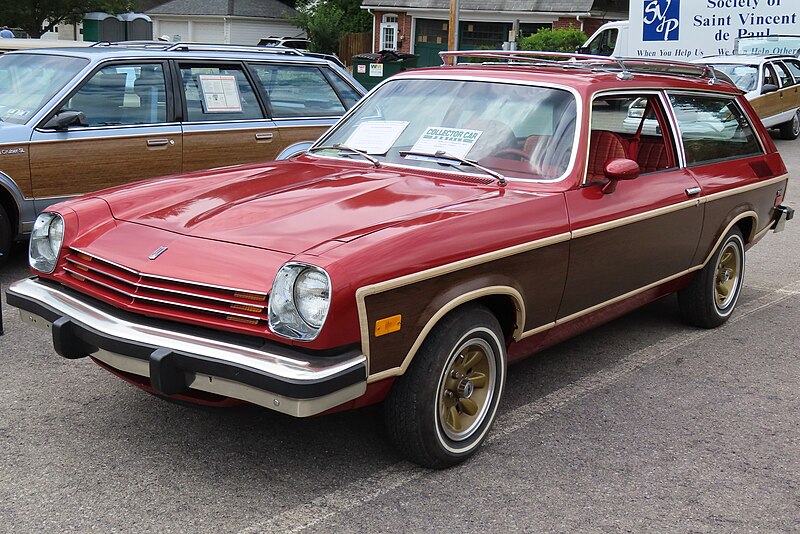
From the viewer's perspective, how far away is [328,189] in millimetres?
4320

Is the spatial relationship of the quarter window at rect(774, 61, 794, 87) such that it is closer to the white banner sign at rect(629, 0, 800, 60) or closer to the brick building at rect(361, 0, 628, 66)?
the white banner sign at rect(629, 0, 800, 60)

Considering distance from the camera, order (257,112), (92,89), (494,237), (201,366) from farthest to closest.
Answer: (257,112) < (92,89) < (494,237) < (201,366)

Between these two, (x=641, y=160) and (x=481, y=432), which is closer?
(x=481, y=432)

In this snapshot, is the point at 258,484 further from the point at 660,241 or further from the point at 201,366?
the point at 660,241

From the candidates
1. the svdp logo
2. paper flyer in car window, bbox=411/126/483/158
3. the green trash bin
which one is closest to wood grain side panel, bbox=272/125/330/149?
paper flyer in car window, bbox=411/126/483/158

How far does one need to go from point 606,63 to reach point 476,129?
1329 mm

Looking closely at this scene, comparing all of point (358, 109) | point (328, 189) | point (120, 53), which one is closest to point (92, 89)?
point (120, 53)

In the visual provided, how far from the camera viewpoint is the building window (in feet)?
→ 130

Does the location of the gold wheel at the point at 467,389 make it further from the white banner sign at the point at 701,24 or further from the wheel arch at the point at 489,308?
the white banner sign at the point at 701,24

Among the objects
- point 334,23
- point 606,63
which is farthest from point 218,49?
point 334,23

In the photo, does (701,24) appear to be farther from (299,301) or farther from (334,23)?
(334,23)

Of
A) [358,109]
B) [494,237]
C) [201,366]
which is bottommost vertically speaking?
[201,366]

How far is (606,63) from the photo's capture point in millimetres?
5590

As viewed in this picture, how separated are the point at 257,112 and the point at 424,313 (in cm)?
483
